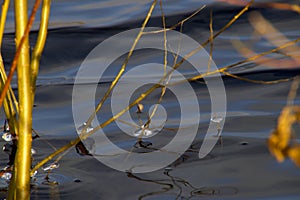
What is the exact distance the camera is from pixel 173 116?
11.7 ft

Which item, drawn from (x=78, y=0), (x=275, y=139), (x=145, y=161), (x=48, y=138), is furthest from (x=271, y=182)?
(x=78, y=0)

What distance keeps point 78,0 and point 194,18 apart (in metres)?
1.13

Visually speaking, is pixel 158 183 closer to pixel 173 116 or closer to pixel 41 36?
pixel 173 116

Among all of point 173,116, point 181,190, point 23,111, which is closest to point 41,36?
point 23,111

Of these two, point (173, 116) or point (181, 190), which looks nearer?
point (181, 190)

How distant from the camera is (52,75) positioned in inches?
174

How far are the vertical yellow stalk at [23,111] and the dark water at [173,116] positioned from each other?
0.83 meters

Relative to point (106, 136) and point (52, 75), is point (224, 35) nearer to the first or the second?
point (52, 75)

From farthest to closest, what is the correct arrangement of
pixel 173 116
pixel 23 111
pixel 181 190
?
pixel 173 116
pixel 181 190
pixel 23 111

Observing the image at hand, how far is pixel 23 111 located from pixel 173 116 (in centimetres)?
181

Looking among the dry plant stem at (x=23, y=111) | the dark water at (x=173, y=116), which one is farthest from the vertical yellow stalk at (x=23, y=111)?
the dark water at (x=173, y=116)

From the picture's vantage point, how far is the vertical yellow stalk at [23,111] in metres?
1.74

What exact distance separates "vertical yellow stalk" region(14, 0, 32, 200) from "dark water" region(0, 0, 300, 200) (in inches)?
32.9

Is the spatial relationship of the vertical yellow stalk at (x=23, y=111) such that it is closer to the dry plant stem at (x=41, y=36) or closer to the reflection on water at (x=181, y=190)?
the dry plant stem at (x=41, y=36)
